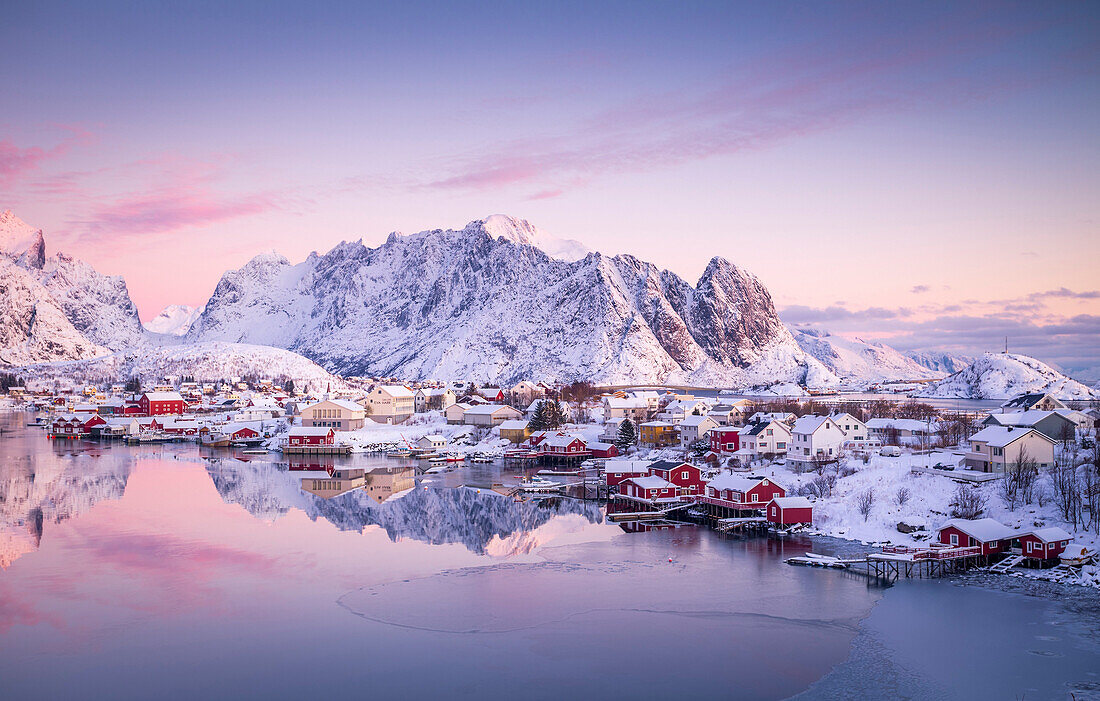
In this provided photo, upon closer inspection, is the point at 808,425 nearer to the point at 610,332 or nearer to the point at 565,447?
the point at 565,447

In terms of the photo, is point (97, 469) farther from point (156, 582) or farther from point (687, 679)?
point (687, 679)

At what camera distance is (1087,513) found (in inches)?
→ 1260

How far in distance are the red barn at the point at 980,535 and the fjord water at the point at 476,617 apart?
13.5 feet

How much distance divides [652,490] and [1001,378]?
356 feet

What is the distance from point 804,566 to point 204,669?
20.3 metres

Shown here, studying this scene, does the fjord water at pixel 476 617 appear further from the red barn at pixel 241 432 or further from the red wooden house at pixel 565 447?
the red barn at pixel 241 432

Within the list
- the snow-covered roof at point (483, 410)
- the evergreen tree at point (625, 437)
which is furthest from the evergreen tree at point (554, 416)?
the evergreen tree at point (625, 437)

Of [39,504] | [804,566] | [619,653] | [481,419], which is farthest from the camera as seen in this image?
[481,419]

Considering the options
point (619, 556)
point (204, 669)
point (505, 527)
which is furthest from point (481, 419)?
point (204, 669)

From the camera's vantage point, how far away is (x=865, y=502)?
37.4 m

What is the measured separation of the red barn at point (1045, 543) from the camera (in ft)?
97.0

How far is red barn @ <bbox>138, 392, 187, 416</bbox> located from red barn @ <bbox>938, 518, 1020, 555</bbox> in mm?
85636

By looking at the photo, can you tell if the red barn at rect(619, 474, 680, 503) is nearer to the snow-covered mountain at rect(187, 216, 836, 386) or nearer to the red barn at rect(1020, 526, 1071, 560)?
the red barn at rect(1020, 526, 1071, 560)

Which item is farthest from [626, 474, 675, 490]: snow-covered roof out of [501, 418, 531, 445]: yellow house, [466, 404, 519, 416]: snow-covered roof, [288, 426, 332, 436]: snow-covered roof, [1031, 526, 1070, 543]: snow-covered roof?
[466, 404, 519, 416]: snow-covered roof
